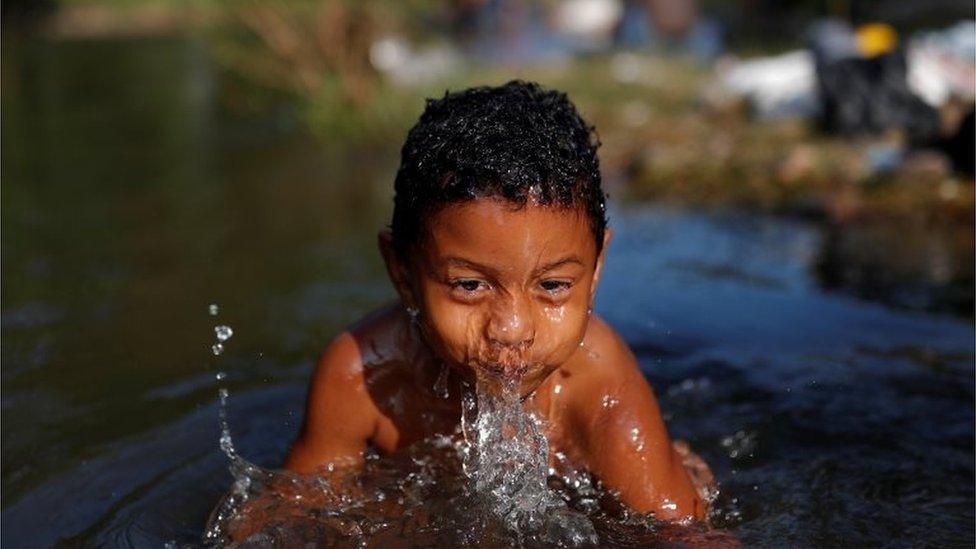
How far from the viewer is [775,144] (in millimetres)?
6992

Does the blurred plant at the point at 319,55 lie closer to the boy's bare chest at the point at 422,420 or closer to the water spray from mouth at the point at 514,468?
the boy's bare chest at the point at 422,420

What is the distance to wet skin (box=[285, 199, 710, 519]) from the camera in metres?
2.27

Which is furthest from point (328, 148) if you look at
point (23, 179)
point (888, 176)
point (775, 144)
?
point (888, 176)

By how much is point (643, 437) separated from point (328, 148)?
6072 millimetres

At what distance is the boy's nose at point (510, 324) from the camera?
7.46 ft

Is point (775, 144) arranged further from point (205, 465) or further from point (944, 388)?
point (205, 465)

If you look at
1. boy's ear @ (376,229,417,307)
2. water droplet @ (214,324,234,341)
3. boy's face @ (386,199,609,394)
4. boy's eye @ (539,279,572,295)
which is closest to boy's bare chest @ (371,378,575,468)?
boy's ear @ (376,229,417,307)

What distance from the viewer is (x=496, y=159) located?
2264mm

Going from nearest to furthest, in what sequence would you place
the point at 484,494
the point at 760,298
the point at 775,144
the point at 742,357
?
the point at 484,494 → the point at 742,357 → the point at 760,298 → the point at 775,144

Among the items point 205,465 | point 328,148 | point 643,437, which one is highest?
point 328,148

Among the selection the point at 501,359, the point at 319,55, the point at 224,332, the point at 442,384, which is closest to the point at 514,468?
the point at 442,384

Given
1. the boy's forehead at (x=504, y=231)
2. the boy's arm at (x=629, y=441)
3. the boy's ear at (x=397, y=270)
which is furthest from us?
the boy's arm at (x=629, y=441)

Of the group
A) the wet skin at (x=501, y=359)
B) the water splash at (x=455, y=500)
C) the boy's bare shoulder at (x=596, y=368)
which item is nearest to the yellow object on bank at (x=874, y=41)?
the wet skin at (x=501, y=359)

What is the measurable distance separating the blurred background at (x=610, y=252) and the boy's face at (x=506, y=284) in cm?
78
